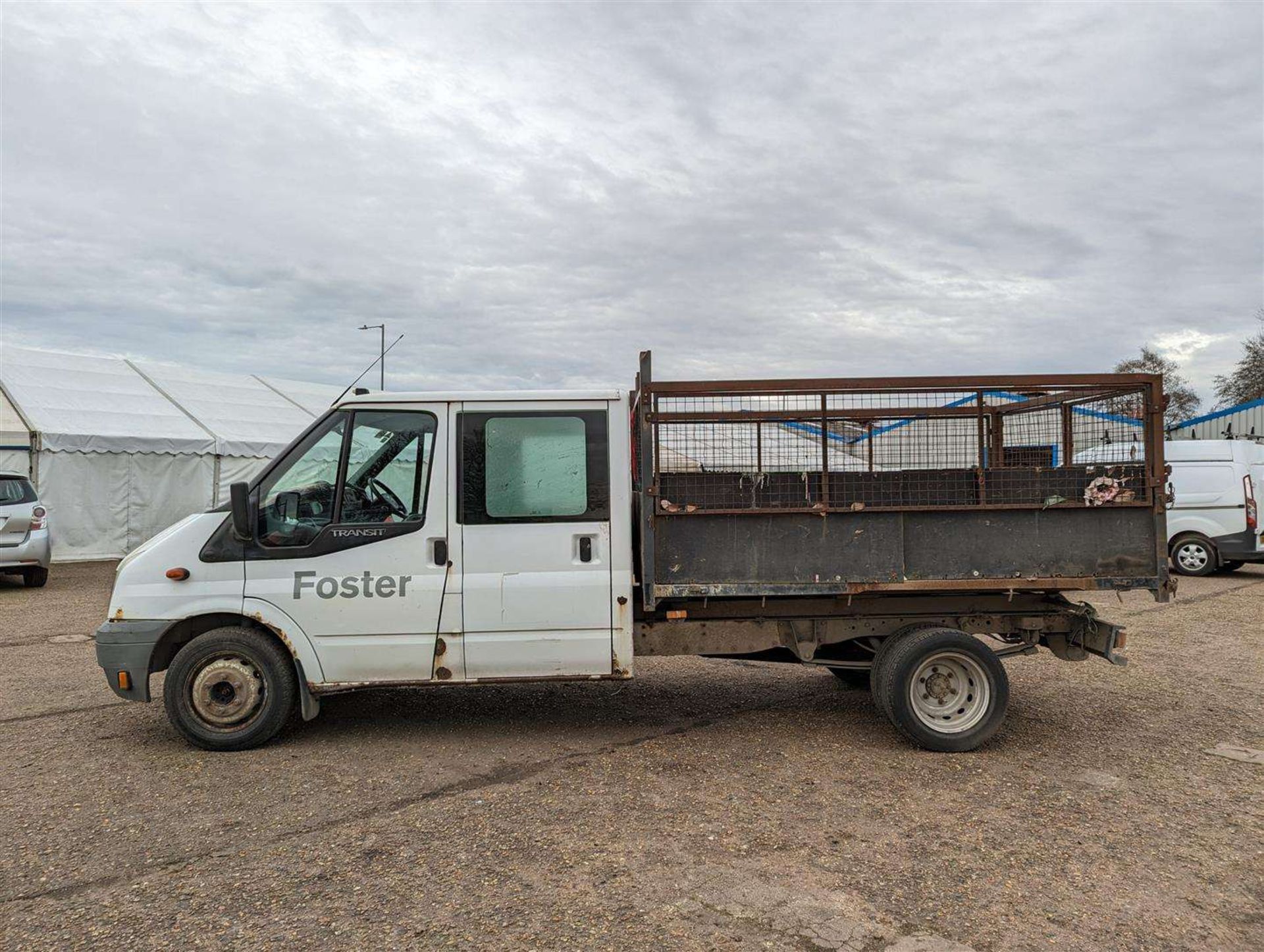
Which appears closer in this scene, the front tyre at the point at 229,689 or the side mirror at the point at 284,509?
the front tyre at the point at 229,689

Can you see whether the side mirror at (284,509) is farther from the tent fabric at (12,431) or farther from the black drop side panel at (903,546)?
the tent fabric at (12,431)

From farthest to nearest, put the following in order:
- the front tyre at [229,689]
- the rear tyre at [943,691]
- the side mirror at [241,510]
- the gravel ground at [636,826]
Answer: the rear tyre at [943,691] < the front tyre at [229,689] < the side mirror at [241,510] < the gravel ground at [636,826]

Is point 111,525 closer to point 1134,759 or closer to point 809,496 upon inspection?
point 809,496

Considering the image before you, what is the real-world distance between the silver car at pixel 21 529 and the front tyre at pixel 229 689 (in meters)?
9.98


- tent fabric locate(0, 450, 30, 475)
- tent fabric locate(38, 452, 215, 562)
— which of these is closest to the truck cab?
tent fabric locate(0, 450, 30, 475)

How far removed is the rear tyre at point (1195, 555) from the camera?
578 inches

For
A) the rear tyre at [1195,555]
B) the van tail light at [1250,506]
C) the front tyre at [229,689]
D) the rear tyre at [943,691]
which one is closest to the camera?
the front tyre at [229,689]

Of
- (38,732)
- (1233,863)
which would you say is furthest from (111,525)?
(1233,863)

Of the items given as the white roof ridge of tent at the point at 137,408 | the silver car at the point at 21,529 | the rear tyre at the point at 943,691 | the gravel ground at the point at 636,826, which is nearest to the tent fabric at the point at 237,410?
the white roof ridge of tent at the point at 137,408

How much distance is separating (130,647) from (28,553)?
9.91 metres

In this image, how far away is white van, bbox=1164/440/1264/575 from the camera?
46.8ft

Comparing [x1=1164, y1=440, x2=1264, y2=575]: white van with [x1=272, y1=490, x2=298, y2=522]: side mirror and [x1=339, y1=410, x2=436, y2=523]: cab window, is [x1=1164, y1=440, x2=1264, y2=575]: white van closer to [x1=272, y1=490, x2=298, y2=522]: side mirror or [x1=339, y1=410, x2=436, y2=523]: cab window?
[x1=339, y1=410, x2=436, y2=523]: cab window

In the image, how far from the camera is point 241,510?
524 cm

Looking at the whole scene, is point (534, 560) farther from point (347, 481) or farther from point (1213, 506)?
point (1213, 506)
